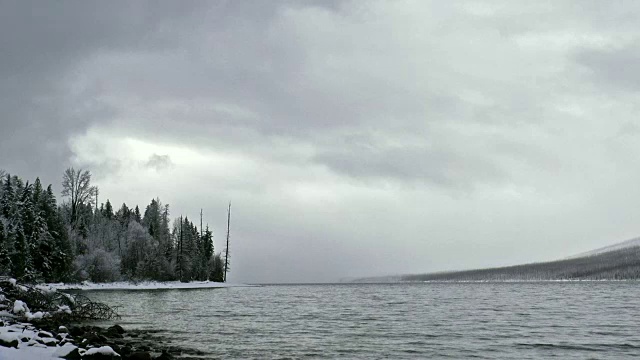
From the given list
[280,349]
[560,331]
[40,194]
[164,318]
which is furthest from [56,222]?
[560,331]

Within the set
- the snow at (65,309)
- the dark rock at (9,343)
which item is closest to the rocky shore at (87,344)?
the dark rock at (9,343)

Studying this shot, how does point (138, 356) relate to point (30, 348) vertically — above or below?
below

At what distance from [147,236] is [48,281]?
34312 mm

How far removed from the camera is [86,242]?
95562 mm

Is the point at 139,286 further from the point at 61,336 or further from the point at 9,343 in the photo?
the point at 9,343

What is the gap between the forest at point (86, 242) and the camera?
69500 mm

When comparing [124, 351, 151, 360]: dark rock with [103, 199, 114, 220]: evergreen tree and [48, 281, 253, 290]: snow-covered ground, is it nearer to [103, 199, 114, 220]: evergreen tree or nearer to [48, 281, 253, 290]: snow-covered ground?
[48, 281, 253, 290]: snow-covered ground

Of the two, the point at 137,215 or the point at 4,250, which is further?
the point at 137,215

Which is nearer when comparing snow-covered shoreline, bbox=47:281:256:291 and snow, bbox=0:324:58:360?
snow, bbox=0:324:58:360

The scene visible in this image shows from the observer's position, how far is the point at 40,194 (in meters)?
78.2

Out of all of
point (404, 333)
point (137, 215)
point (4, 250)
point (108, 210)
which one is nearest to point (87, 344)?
point (404, 333)

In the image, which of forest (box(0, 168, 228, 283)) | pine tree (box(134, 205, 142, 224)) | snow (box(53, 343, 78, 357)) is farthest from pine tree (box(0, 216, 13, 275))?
pine tree (box(134, 205, 142, 224))

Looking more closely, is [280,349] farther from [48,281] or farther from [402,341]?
[48,281]

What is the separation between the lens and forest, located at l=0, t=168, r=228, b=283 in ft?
228
